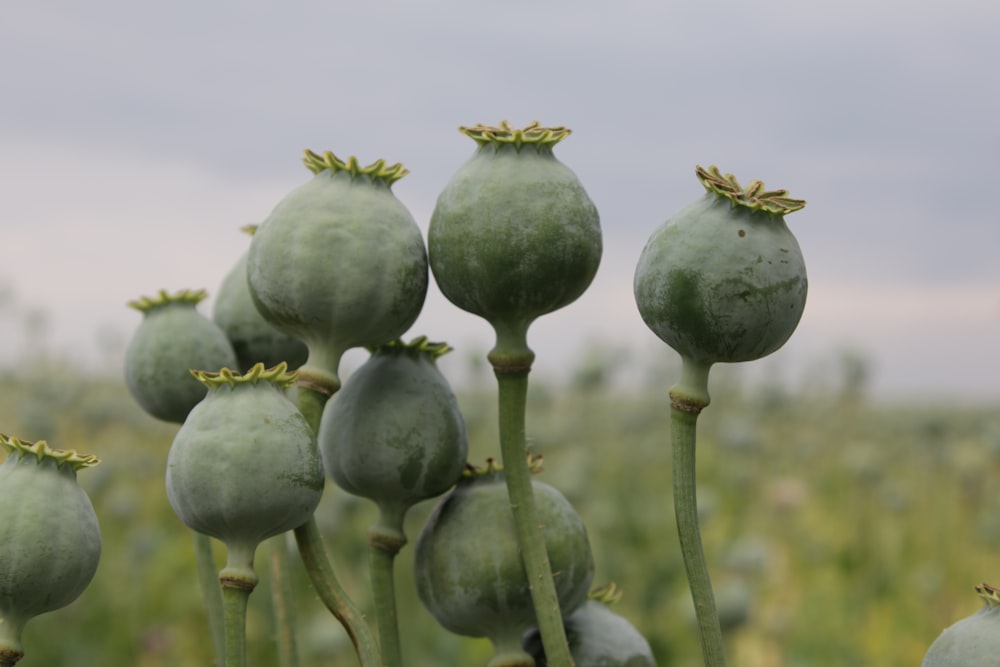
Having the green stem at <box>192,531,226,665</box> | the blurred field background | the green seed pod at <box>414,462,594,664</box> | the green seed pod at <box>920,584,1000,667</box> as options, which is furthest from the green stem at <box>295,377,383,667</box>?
the blurred field background

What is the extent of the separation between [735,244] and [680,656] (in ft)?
11.8

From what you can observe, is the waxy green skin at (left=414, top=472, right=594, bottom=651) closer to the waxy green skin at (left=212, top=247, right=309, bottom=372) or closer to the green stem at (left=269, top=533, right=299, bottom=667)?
the green stem at (left=269, top=533, right=299, bottom=667)

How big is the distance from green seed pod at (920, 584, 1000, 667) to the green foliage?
2236 millimetres

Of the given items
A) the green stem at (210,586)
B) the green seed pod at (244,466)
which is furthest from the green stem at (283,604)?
the green seed pod at (244,466)

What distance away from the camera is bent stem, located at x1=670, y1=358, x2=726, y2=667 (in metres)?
0.82

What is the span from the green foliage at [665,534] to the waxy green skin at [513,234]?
216cm

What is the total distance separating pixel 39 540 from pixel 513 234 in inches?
16.6

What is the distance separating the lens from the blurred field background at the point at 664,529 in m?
4.09

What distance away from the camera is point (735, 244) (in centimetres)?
82

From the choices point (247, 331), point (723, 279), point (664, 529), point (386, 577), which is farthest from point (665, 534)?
point (723, 279)

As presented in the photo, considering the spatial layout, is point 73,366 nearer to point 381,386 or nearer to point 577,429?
point 577,429

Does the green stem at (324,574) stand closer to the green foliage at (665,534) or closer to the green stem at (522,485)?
the green stem at (522,485)

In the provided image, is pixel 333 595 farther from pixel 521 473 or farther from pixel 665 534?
pixel 665 534

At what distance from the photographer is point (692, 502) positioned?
32.9 inches
